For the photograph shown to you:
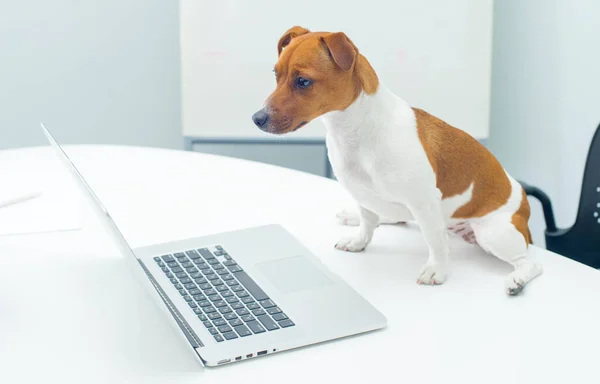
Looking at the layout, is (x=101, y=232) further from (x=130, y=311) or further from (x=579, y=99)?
(x=579, y=99)

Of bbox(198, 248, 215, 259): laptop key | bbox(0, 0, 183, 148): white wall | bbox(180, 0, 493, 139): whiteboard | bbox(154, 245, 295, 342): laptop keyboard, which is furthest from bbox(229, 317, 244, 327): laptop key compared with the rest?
bbox(0, 0, 183, 148): white wall

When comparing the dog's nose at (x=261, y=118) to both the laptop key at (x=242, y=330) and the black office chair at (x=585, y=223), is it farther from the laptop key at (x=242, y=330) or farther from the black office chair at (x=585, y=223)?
the black office chair at (x=585, y=223)

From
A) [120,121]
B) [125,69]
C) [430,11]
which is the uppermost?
[430,11]

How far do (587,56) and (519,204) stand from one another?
1351 mm

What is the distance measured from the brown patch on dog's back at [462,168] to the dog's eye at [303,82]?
0.18 metres

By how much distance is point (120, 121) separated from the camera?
2758mm

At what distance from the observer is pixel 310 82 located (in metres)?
0.91

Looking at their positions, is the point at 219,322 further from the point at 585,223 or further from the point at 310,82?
the point at 585,223

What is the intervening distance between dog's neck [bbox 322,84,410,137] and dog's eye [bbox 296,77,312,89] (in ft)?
0.22

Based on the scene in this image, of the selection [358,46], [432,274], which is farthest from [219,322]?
[358,46]

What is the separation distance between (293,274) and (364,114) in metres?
0.24

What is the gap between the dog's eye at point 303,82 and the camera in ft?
2.99

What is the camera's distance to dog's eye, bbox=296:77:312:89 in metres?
0.91

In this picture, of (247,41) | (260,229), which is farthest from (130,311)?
(247,41)
